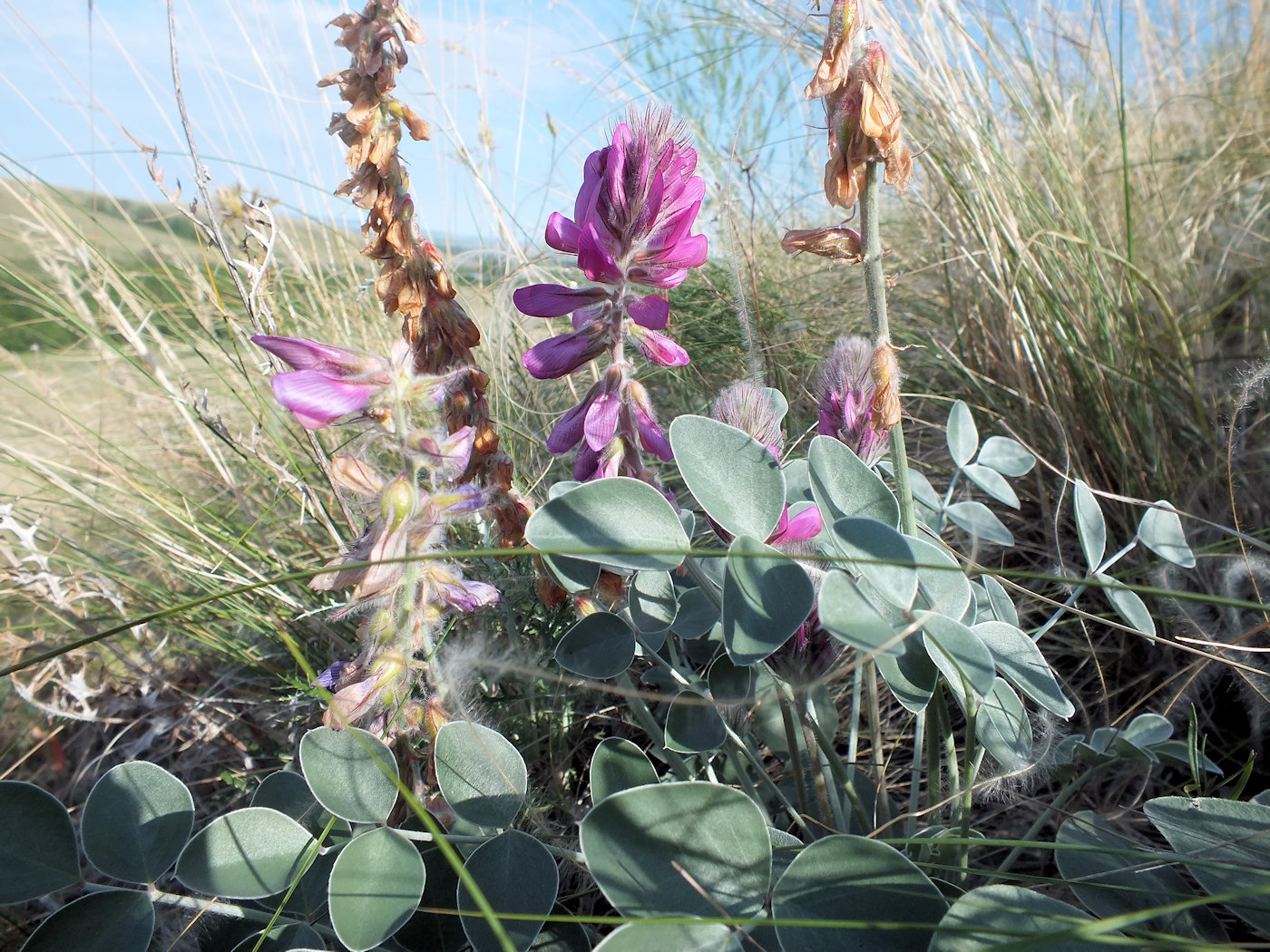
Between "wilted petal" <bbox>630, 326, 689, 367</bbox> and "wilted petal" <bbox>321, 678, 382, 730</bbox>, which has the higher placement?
"wilted petal" <bbox>630, 326, 689, 367</bbox>

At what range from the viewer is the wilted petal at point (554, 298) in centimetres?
71

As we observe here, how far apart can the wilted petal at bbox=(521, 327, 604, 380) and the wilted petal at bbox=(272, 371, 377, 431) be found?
0.18m

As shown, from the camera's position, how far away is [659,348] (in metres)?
0.71

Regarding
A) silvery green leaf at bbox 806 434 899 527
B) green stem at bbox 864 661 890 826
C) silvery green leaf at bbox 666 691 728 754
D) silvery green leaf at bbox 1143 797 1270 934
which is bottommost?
green stem at bbox 864 661 890 826

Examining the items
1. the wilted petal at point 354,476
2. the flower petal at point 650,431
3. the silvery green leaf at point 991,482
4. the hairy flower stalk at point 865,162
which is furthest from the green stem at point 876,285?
the wilted petal at point 354,476

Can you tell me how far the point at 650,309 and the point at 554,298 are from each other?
94mm

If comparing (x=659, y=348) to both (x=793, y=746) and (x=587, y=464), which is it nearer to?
(x=587, y=464)

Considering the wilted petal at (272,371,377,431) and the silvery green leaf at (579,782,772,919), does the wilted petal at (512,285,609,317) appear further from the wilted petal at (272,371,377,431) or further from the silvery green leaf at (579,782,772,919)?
the silvery green leaf at (579,782,772,919)

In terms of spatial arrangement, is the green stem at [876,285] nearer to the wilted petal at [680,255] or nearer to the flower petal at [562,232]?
the wilted petal at [680,255]

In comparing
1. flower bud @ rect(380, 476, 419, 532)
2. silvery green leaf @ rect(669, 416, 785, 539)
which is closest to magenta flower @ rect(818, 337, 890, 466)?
silvery green leaf @ rect(669, 416, 785, 539)

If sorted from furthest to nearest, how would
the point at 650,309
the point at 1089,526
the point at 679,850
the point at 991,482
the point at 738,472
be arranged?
the point at 991,482
the point at 1089,526
the point at 650,309
the point at 738,472
the point at 679,850

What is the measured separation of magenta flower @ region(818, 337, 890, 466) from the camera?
759 millimetres

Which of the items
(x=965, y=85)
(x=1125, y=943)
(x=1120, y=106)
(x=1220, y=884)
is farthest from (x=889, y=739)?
(x=965, y=85)

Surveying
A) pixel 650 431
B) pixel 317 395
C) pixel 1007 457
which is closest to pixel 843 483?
pixel 650 431
